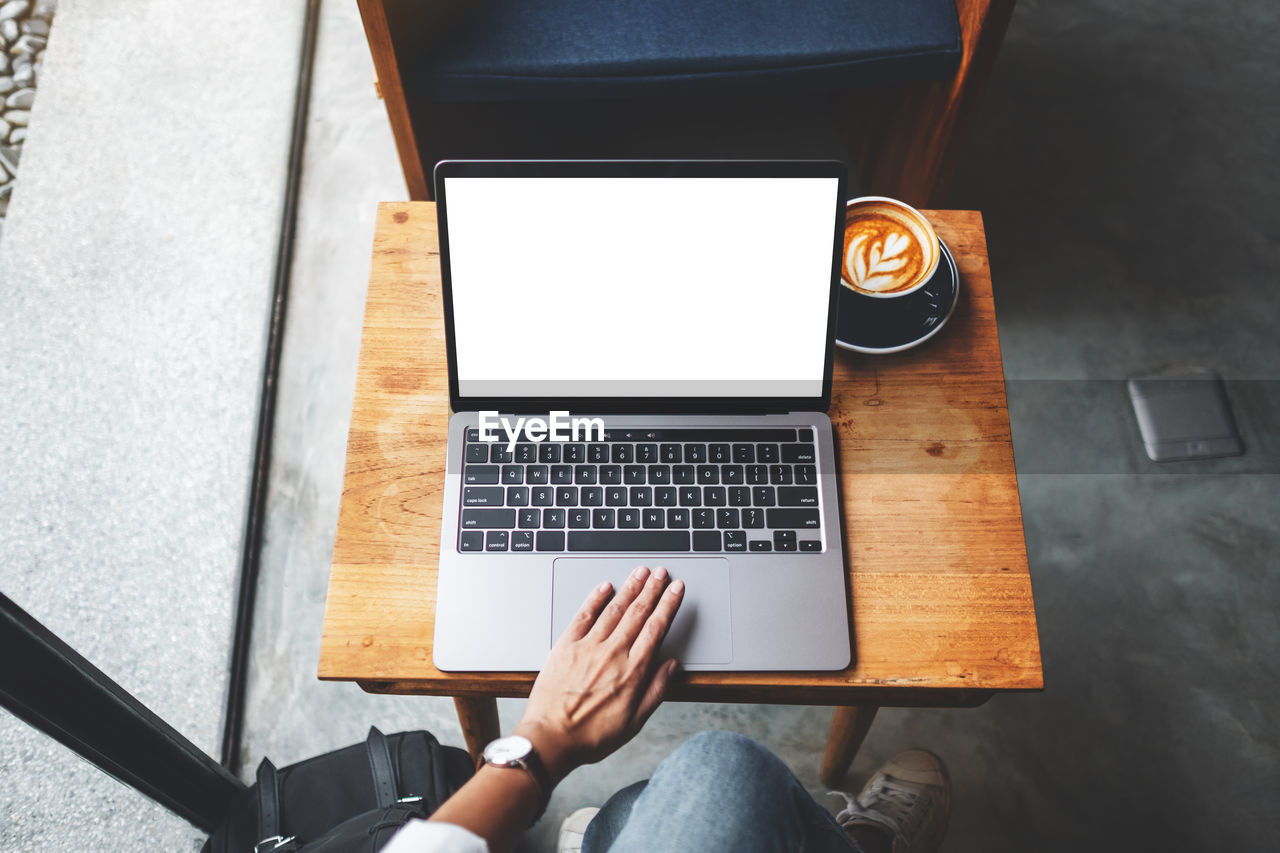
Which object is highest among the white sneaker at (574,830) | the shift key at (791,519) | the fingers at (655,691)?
the shift key at (791,519)

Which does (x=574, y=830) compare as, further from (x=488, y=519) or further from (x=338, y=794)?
(x=488, y=519)

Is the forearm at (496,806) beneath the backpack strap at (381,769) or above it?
above

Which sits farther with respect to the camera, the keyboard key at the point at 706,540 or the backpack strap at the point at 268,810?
the backpack strap at the point at 268,810

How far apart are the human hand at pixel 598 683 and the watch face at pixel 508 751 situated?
14mm

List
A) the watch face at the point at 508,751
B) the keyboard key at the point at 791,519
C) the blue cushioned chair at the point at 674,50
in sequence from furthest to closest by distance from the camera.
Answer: the blue cushioned chair at the point at 674,50 < the keyboard key at the point at 791,519 < the watch face at the point at 508,751

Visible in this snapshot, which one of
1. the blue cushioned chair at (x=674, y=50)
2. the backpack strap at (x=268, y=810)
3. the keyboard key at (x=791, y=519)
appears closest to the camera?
the keyboard key at (x=791, y=519)

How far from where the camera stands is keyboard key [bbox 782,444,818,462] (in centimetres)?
93

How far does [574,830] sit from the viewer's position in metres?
1.27

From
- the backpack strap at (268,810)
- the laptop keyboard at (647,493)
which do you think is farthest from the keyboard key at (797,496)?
the backpack strap at (268,810)

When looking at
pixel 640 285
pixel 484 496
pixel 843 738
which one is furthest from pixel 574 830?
pixel 640 285

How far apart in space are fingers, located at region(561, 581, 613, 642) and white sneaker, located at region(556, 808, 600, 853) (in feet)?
1.74

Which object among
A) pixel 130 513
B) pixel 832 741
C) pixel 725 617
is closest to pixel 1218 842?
pixel 832 741

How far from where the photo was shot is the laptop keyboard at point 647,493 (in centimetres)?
90

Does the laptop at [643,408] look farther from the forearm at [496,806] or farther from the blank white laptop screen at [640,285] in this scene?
the forearm at [496,806]
